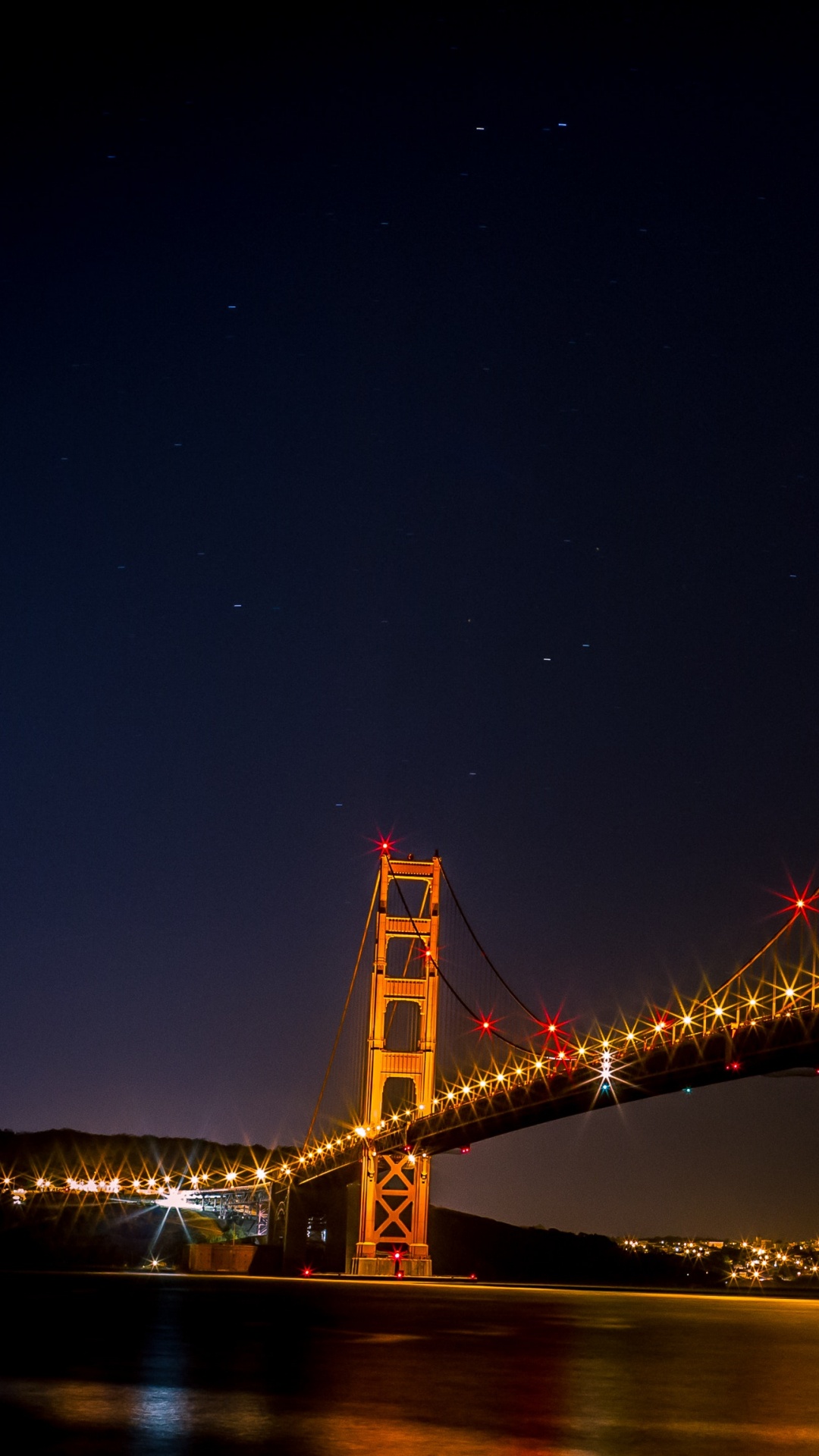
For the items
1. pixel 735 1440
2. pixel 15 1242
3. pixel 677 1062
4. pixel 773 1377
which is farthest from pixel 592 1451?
pixel 15 1242

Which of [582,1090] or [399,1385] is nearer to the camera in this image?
[399,1385]

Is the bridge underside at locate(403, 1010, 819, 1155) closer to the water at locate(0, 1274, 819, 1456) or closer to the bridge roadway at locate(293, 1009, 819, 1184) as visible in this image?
the bridge roadway at locate(293, 1009, 819, 1184)

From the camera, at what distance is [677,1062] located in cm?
5081

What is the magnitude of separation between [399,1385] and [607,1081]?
4290 cm

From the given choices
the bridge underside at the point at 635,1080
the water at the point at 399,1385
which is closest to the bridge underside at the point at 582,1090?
the bridge underside at the point at 635,1080

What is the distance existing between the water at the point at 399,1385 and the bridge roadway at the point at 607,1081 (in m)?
21.1

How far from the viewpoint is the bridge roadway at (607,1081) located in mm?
45312

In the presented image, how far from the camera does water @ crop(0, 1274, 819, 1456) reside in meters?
7.96

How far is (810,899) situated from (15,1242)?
7627 cm

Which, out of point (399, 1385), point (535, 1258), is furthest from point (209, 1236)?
point (399, 1385)

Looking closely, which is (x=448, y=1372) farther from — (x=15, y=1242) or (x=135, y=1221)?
(x=135, y=1221)

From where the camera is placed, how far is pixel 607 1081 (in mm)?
53094

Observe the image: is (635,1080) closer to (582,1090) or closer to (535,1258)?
(582,1090)

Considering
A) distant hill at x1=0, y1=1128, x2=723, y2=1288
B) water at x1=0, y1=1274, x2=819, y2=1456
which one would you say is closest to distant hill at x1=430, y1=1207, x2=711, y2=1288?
distant hill at x1=0, y1=1128, x2=723, y2=1288
